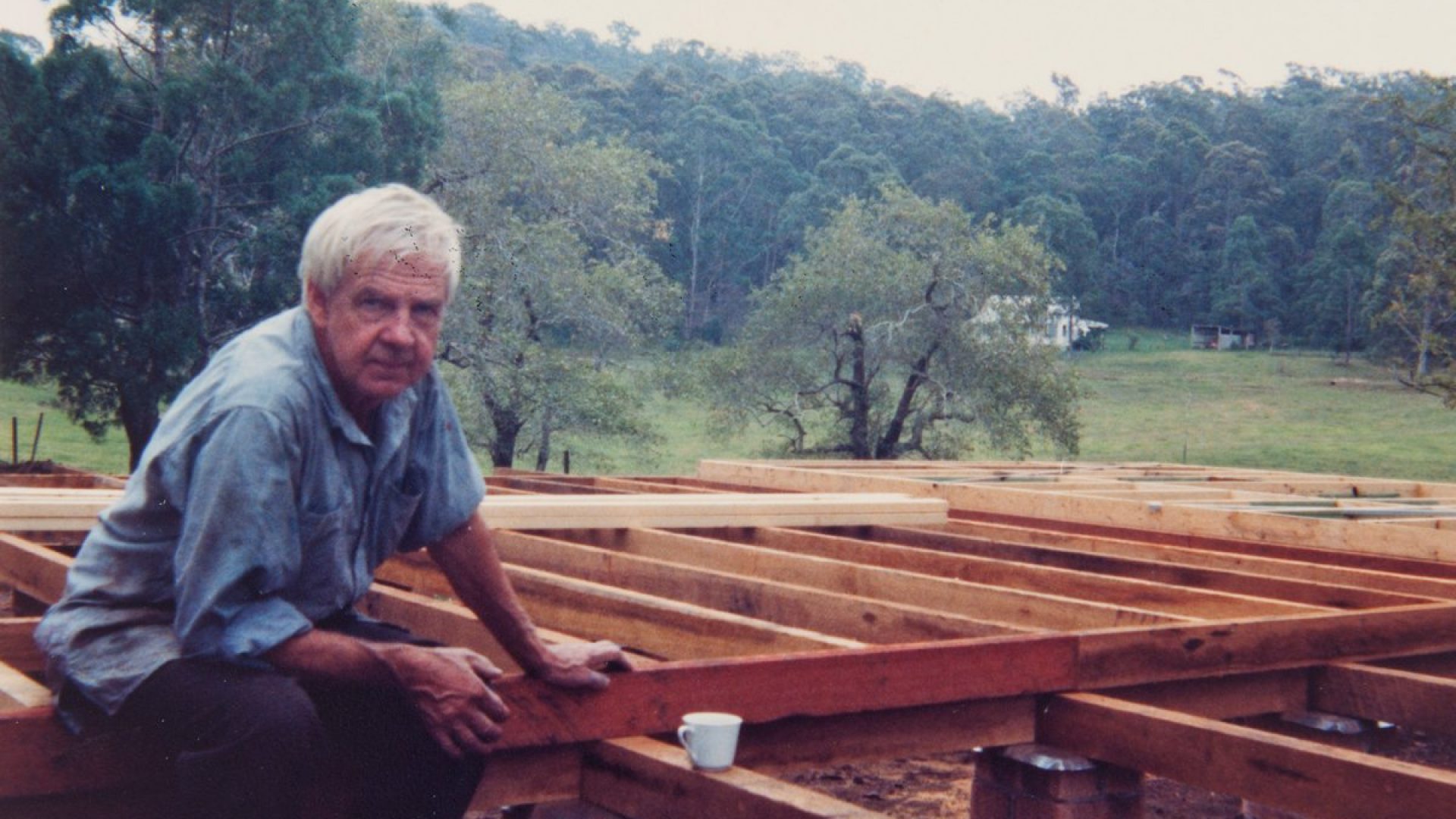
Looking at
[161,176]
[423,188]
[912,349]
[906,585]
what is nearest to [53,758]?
[906,585]

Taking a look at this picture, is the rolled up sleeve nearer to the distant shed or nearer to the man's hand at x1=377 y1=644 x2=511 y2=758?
the man's hand at x1=377 y1=644 x2=511 y2=758

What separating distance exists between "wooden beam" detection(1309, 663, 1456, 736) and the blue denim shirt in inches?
95.9

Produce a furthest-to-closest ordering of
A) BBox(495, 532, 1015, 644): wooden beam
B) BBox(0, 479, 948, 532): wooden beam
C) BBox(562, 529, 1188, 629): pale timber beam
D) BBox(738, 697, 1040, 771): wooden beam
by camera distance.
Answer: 1. BBox(0, 479, 948, 532): wooden beam
2. BBox(562, 529, 1188, 629): pale timber beam
3. BBox(495, 532, 1015, 644): wooden beam
4. BBox(738, 697, 1040, 771): wooden beam

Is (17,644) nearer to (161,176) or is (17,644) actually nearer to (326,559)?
(326,559)

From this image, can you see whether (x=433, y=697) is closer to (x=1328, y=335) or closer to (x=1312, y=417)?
(x=1312, y=417)

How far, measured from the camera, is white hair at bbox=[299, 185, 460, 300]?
230cm

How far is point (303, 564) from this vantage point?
2.33 m

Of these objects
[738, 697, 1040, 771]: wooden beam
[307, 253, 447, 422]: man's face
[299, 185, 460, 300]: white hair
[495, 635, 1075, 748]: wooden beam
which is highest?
[299, 185, 460, 300]: white hair

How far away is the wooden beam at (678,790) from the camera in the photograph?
2.37 m

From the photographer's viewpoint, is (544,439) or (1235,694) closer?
(1235,694)

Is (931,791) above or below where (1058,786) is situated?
below

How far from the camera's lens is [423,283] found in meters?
2.37

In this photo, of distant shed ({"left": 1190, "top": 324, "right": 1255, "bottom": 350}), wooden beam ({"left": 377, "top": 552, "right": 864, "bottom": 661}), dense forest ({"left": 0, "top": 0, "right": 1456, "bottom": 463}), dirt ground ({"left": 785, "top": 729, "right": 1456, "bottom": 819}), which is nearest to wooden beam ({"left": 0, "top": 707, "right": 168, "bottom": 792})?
wooden beam ({"left": 377, "top": 552, "right": 864, "bottom": 661})

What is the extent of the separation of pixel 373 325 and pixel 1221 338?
48151 mm
